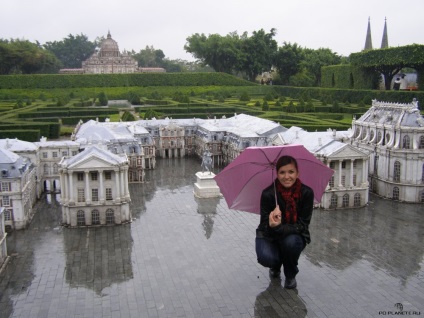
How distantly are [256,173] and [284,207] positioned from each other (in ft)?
8.10

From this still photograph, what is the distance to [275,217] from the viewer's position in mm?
24953

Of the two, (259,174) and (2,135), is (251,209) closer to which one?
(259,174)

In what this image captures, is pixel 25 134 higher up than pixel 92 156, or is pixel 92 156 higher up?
pixel 92 156

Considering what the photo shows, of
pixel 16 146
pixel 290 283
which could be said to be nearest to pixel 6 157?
pixel 16 146

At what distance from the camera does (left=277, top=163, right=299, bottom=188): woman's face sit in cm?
2428

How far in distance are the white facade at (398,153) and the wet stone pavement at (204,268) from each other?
2643 millimetres

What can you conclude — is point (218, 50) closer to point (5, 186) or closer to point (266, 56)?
point (266, 56)

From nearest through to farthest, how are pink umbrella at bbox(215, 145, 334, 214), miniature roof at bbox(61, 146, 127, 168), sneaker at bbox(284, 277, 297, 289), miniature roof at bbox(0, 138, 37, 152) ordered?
pink umbrella at bbox(215, 145, 334, 214), sneaker at bbox(284, 277, 297, 289), miniature roof at bbox(61, 146, 127, 168), miniature roof at bbox(0, 138, 37, 152)

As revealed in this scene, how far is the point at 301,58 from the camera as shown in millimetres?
178375

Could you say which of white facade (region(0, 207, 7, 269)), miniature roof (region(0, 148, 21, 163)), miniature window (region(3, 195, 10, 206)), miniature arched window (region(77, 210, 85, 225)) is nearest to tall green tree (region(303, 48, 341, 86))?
miniature roof (region(0, 148, 21, 163))

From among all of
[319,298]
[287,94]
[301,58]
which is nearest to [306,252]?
[319,298]

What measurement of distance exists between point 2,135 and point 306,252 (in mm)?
57842

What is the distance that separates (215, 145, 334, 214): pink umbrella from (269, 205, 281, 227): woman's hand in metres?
2.23

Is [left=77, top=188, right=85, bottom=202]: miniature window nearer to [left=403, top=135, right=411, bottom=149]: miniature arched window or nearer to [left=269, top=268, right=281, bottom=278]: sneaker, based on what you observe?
[left=269, top=268, right=281, bottom=278]: sneaker
